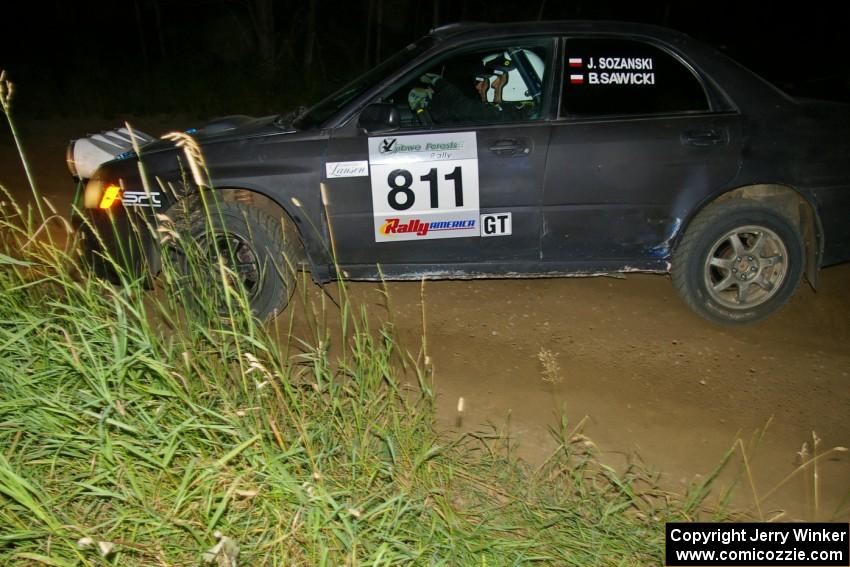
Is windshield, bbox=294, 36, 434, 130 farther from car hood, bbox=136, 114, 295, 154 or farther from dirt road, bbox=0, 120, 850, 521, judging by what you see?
dirt road, bbox=0, 120, 850, 521

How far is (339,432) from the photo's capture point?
3.18 meters

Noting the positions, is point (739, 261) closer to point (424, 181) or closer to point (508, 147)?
point (508, 147)

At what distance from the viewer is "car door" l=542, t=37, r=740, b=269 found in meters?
4.36

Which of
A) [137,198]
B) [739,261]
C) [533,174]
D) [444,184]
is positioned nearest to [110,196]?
[137,198]

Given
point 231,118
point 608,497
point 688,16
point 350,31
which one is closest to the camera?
point 608,497

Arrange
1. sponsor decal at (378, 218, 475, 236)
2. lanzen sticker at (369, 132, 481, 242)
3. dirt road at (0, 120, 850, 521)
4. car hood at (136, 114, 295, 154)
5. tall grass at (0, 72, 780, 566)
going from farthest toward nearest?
1. car hood at (136, 114, 295, 154)
2. sponsor decal at (378, 218, 475, 236)
3. lanzen sticker at (369, 132, 481, 242)
4. dirt road at (0, 120, 850, 521)
5. tall grass at (0, 72, 780, 566)

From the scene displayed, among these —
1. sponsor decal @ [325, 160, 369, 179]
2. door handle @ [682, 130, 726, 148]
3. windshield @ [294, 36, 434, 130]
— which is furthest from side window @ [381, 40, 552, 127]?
door handle @ [682, 130, 726, 148]

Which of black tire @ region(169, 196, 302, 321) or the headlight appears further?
the headlight

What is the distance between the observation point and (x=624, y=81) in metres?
4.42

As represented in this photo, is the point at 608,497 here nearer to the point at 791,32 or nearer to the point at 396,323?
the point at 396,323

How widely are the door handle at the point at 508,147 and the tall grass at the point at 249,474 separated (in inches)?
62.3

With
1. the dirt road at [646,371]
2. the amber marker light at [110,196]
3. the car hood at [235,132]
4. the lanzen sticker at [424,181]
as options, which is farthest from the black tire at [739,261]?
the amber marker light at [110,196]

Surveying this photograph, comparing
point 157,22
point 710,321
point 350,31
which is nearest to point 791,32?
point 350,31

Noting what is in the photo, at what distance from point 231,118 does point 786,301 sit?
3.92m
